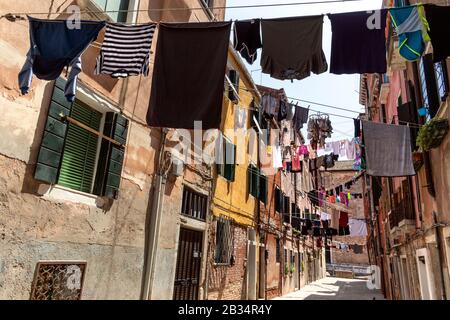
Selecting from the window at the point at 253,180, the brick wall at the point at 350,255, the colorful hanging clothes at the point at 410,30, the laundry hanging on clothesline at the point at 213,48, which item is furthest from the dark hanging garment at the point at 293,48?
the brick wall at the point at 350,255

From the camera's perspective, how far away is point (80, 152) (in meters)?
5.20

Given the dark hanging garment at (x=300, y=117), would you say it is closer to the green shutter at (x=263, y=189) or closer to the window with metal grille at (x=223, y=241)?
the green shutter at (x=263, y=189)

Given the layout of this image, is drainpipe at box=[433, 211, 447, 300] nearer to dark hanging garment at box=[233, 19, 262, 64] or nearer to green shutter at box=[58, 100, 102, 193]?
dark hanging garment at box=[233, 19, 262, 64]

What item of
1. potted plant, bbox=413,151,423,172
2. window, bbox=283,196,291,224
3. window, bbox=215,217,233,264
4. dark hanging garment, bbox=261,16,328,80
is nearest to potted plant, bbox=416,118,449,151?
potted plant, bbox=413,151,423,172

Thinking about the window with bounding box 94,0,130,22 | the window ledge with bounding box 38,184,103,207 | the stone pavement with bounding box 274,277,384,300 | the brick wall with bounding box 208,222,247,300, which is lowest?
the stone pavement with bounding box 274,277,384,300

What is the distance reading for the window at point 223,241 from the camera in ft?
31.5

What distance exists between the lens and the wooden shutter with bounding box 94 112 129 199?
5.36 metres

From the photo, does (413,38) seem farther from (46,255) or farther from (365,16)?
(46,255)

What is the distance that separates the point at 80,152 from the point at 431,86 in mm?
6501

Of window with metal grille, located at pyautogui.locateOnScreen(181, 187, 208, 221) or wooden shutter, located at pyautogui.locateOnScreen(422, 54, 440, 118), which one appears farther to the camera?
window with metal grille, located at pyautogui.locateOnScreen(181, 187, 208, 221)

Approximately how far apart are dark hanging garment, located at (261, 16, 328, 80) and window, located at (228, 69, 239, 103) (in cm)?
640

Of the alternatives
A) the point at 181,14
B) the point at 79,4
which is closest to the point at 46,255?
the point at 79,4

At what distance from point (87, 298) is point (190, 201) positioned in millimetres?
3867

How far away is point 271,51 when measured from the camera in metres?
4.72
